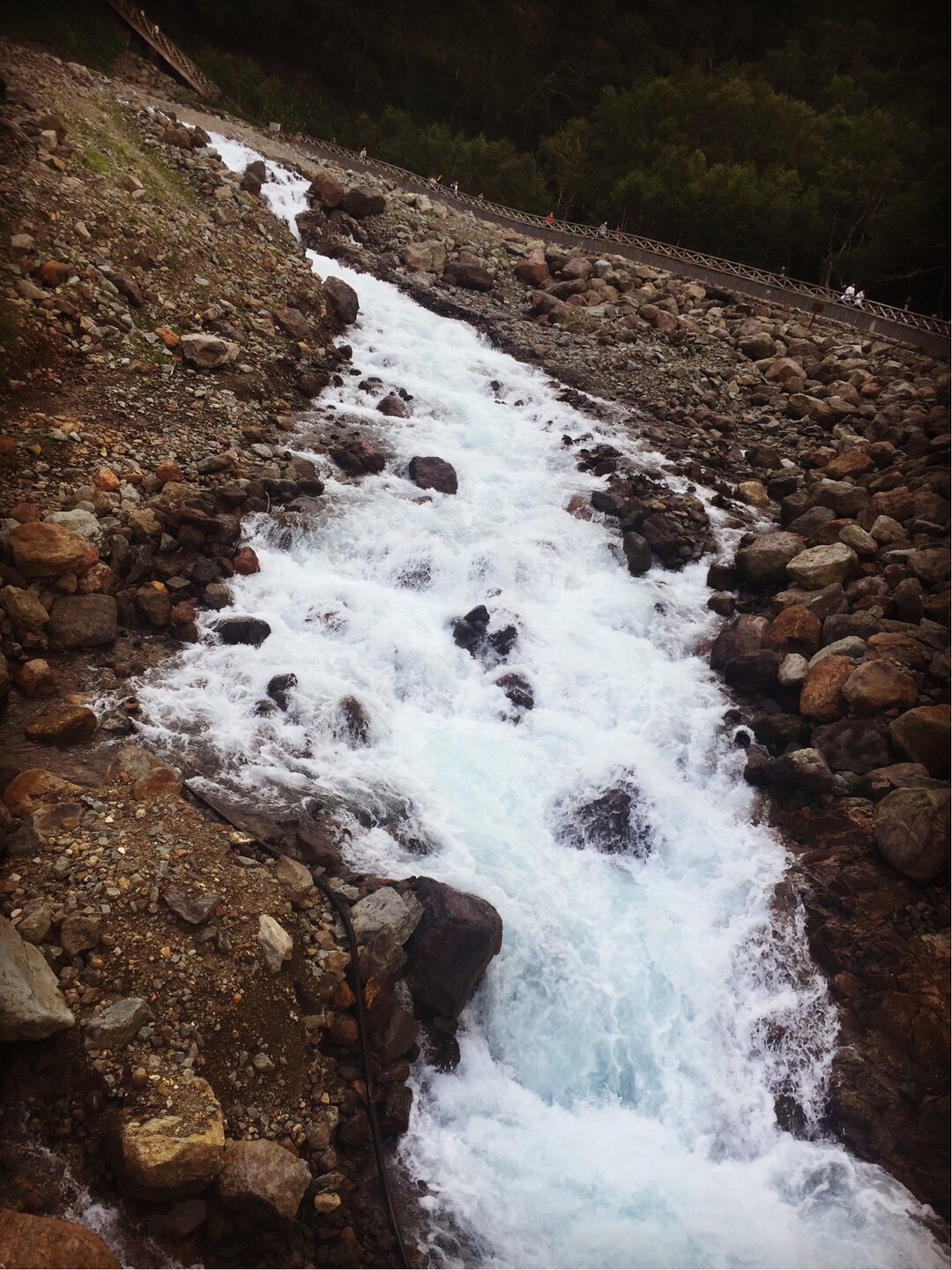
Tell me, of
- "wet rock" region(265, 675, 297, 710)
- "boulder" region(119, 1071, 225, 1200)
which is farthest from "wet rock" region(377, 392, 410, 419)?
"boulder" region(119, 1071, 225, 1200)

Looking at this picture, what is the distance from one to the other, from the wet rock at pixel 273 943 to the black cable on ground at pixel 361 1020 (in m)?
0.58

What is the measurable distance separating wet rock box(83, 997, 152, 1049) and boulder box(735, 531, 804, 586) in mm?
11219

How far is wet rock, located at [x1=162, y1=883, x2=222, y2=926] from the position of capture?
5793 millimetres

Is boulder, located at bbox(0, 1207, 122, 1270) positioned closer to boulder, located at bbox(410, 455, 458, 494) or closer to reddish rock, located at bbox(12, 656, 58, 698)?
reddish rock, located at bbox(12, 656, 58, 698)

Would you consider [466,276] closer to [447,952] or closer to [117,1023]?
[447,952]

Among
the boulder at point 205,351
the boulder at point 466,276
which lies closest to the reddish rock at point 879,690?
the boulder at point 205,351

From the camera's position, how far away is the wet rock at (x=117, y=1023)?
16.1 ft

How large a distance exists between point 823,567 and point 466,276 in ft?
50.9

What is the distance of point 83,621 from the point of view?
8562 millimetres

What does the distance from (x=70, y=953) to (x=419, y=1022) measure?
10.2ft

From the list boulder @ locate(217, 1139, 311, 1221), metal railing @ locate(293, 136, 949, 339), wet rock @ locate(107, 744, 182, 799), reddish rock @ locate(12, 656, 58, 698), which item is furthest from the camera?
metal railing @ locate(293, 136, 949, 339)

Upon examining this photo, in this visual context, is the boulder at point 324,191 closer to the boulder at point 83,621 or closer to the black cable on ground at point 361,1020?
the boulder at point 83,621

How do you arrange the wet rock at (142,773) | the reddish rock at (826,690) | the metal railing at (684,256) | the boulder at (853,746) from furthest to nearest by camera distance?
the metal railing at (684,256)
the reddish rock at (826,690)
the boulder at (853,746)
the wet rock at (142,773)

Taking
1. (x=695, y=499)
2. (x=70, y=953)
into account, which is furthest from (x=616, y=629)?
(x=70, y=953)
